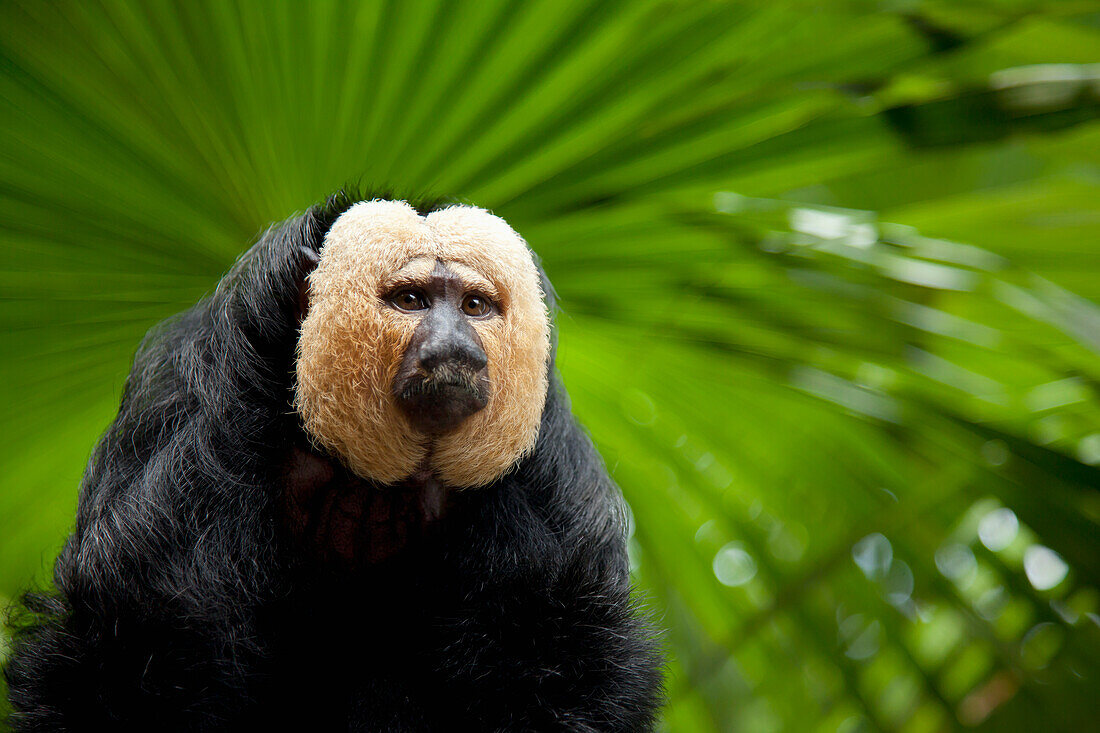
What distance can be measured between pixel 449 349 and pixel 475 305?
0.18m

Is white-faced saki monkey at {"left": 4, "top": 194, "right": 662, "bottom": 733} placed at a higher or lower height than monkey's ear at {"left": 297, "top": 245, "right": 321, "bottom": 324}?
lower

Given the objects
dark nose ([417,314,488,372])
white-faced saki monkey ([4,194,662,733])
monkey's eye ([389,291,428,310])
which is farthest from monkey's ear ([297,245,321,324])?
dark nose ([417,314,488,372])

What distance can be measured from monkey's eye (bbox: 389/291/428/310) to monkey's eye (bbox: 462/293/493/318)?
0.08m

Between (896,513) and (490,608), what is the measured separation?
0.81m

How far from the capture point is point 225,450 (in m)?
1.77

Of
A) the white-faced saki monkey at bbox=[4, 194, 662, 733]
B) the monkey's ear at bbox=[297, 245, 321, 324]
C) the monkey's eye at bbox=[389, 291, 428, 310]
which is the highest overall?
the monkey's ear at bbox=[297, 245, 321, 324]

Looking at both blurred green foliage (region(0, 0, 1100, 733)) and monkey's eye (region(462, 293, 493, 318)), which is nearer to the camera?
blurred green foliage (region(0, 0, 1100, 733))

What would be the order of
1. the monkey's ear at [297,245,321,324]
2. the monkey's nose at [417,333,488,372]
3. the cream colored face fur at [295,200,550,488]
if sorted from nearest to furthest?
the monkey's nose at [417,333,488,372] → the cream colored face fur at [295,200,550,488] → the monkey's ear at [297,245,321,324]

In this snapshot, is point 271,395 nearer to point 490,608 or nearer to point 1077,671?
point 490,608

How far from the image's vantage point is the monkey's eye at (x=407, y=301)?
171 centimetres

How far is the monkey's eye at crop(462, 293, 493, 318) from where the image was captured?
174cm

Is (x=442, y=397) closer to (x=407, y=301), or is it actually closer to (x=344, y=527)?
(x=407, y=301)

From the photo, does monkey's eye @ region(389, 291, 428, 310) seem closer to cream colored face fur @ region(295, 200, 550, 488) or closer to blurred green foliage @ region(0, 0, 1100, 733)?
cream colored face fur @ region(295, 200, 550, 488)

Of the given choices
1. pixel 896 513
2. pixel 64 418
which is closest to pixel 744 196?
pixel 896 513
